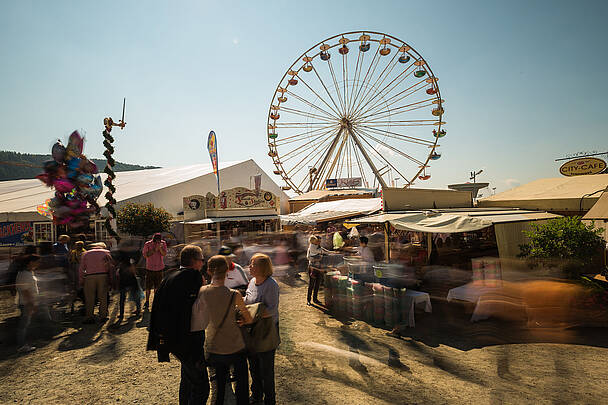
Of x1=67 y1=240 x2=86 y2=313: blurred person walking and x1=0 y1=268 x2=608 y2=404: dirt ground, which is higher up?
x1=67 y1=240 x2=86 y2=313: blurred person walking

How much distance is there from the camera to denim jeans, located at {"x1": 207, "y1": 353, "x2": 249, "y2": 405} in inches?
97.7

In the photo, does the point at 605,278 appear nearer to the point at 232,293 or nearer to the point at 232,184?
the point at 232,293

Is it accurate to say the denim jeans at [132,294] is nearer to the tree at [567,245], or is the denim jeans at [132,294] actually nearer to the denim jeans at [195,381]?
the denim jeans at [195,381]

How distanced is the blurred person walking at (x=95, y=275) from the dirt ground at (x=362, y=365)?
0.32 metres

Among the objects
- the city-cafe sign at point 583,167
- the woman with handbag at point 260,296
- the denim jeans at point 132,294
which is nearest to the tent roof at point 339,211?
the denim jeans at point 132,294

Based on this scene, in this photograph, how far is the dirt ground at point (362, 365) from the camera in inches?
123

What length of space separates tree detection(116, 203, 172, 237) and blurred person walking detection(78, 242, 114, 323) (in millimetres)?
7130

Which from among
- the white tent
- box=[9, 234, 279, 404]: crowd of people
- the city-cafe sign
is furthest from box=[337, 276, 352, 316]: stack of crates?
the city-cafe sign

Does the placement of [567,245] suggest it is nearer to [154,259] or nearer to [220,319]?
[220,319]

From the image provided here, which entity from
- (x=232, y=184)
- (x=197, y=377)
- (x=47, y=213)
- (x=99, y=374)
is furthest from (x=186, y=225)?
(x=197, y=377)

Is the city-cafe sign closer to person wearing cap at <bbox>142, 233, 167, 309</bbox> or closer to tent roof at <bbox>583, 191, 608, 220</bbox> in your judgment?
tent roof at <bbox>583, 191, 608, 220</bbox>

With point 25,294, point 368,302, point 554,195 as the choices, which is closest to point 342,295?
point 368,302

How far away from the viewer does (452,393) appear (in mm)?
3121

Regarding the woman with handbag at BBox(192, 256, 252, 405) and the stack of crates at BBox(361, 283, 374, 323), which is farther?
the stack of crates at BBox(361, 283, 374, 323)
